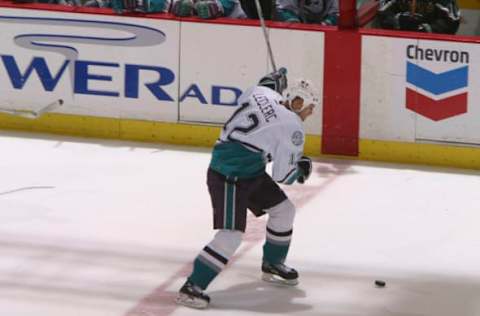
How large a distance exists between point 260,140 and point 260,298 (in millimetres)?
744

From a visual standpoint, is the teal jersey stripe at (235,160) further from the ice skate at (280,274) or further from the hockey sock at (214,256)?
the ice skate at (280,274)

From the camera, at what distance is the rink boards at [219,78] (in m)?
8.43

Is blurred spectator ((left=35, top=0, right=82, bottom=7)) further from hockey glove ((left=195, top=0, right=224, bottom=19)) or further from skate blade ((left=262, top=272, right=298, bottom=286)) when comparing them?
skate blade ((left=262, top=272, right=298, bottom=286))

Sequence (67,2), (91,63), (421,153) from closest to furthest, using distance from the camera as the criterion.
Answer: (421,153) < (91,63) < (67,2)

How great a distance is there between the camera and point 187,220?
7246 mm

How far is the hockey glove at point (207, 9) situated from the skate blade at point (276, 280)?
299 centimetres

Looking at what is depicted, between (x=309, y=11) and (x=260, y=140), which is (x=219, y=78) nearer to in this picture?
(x=309, y=11)

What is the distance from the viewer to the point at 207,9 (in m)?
8.80

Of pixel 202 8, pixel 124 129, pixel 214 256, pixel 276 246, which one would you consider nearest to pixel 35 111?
pixel 124 129

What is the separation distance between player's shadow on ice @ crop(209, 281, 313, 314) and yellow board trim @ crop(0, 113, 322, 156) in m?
2.69

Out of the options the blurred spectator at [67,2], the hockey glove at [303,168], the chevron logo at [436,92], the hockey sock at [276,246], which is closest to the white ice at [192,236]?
the hockey sock at [276,246]

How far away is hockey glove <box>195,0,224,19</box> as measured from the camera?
8.78 metres

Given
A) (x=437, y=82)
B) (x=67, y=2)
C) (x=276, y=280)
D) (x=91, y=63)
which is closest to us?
(x=276, y=280)

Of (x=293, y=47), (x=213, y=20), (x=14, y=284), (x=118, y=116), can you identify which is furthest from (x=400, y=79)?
(x=14, y=284)
